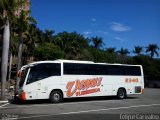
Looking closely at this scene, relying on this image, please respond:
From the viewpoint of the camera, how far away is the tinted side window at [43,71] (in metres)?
23.1

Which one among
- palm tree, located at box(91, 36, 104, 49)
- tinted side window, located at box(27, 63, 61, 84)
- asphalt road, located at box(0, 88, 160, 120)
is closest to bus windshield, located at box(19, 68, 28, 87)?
tinted side window, located at box(27, 63, 61, 84)

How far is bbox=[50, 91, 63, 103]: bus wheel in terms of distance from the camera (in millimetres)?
23875

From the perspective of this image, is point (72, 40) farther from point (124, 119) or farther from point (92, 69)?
point (124, 119)

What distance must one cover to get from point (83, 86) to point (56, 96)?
250 centimetres

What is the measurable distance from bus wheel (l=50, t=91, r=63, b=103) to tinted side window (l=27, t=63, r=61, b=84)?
1337 millimetres

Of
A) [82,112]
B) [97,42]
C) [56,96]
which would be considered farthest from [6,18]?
[97,42]

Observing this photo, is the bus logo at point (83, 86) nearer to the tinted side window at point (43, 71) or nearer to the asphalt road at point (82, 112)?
the tinted side window at point (43, 71)

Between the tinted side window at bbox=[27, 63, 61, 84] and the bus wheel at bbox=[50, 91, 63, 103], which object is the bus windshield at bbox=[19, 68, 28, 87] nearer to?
the tinted side window at bbox=[27, 63, 61, 84]

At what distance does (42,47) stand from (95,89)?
144 feet

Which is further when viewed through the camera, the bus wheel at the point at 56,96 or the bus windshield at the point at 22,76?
the bus wheel at the point at 56,96

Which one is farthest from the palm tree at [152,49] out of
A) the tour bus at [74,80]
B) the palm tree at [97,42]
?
the tour bus at [74,80]

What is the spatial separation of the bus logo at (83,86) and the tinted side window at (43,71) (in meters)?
1.50

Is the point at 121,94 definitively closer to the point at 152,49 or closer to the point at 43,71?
the point at 43,71

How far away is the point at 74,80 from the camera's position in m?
25.2
